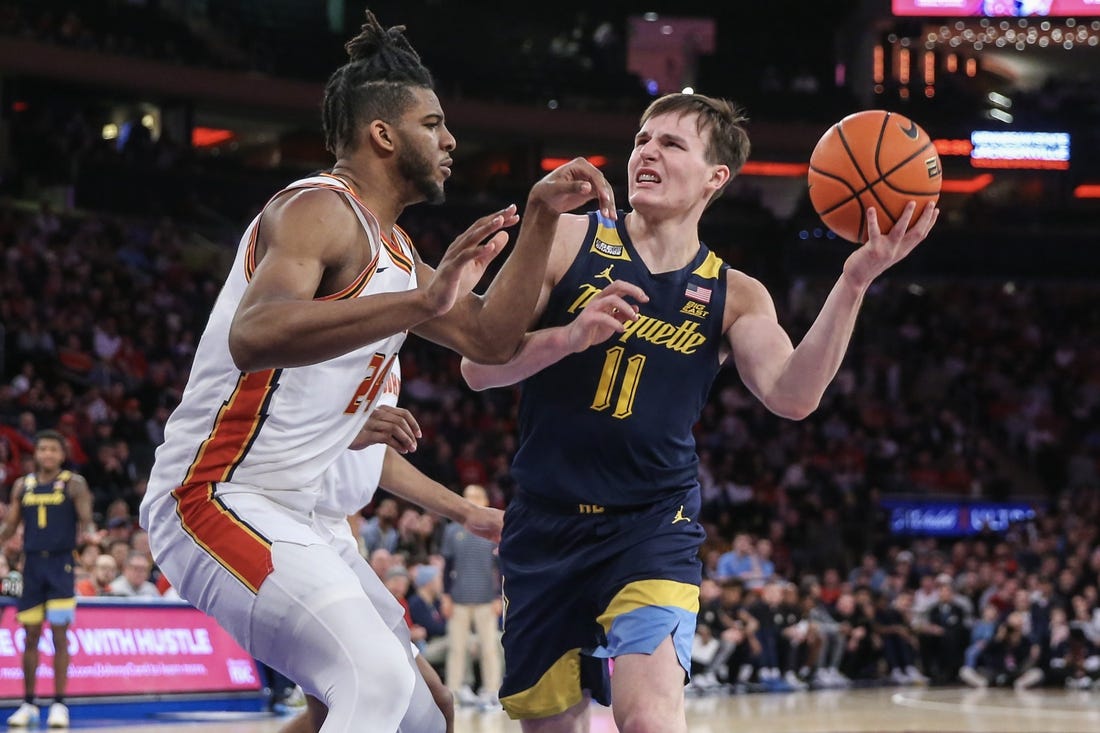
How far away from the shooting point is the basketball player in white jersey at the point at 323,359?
12.8 ft

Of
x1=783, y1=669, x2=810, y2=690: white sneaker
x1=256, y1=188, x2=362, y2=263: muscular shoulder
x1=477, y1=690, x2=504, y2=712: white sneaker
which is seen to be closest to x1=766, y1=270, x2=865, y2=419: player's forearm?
x1=256, y1=188, x2=362, y2=263: muscular shoulder

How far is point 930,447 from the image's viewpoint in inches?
1088

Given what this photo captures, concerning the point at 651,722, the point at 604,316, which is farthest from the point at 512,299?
the point at 651,722

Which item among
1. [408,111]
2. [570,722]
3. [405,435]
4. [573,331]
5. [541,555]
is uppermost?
[408,111]

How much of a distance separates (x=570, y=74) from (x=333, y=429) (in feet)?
91.8

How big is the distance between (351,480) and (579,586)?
0.93 metres

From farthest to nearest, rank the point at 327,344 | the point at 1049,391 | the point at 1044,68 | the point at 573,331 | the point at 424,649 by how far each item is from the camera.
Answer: the point at 1044,68
the point at 1049,391
the point at 424,649
the point at 573,331
the point at 327,344

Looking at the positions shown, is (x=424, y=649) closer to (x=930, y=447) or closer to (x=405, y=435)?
(x=405, y=435)

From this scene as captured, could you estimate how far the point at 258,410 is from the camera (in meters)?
4.24

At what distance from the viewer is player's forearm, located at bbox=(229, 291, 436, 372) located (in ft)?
12.6

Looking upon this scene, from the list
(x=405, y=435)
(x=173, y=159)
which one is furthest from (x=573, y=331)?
(x=173, y=159)

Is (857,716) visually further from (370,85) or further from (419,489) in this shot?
(370,85)

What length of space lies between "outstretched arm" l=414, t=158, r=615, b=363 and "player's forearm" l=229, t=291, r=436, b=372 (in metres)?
0.81

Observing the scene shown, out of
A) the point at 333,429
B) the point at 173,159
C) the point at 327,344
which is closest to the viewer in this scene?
the point at 327,344
